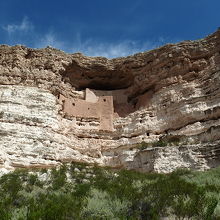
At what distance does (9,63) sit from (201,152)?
34.3 feet

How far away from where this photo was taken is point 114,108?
1902cm

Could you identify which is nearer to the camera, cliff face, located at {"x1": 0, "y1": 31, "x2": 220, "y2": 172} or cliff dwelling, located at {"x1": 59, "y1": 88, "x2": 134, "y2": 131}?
cliff face, located at {"x1": 0, "y1": 31, "x2": 220, "y2": 172}

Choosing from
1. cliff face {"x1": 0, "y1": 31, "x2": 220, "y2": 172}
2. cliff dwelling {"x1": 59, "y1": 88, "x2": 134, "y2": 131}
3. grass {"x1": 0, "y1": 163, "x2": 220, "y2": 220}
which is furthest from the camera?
cliff dwelling {"x1": 59, "y1": 88, "x2": 134, "y2": 131}

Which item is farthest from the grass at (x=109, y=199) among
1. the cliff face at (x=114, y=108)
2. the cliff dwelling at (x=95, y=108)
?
the cliff dwelling at (x=95, y=108)

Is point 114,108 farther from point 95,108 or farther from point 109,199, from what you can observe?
point 109,199

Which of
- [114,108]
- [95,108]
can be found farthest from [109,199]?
[114,108]

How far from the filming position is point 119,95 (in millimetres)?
19969

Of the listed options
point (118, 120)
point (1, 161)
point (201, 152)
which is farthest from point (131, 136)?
point (1, 161)

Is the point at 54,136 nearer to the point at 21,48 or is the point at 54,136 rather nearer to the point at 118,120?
the point at 118,120

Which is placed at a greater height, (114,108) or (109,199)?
(114,108)

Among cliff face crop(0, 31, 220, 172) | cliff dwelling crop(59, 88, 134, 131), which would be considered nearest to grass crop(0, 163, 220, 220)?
cliff face crop(0, 31, 220, 172)

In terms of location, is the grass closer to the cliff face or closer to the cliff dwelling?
the cliff face

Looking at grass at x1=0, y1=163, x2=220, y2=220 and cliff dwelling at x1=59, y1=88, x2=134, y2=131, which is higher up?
cliff dwelling at x1=59, y1=88, x2=134, y2=131

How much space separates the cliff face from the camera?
14.0 m
